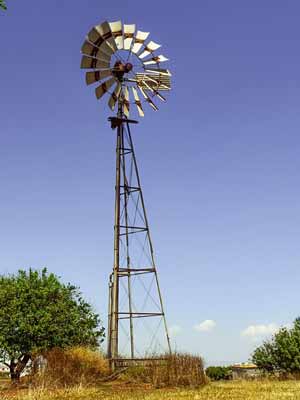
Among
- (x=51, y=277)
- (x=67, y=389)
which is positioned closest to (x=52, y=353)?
(x=67, y=389)

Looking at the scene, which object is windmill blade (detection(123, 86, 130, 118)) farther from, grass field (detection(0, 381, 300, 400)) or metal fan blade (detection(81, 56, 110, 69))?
grass field (detection(0, 381, 300, 400))

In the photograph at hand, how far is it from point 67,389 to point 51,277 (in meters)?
16.8

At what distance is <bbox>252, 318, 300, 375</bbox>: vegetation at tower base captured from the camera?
4350 cm

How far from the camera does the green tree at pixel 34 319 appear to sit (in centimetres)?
3950

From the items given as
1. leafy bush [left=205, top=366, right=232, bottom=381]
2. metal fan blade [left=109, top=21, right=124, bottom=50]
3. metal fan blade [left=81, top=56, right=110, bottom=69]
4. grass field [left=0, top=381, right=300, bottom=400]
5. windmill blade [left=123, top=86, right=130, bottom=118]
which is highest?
metal fan blade [left=109, top=21, right=124, bottom=50]

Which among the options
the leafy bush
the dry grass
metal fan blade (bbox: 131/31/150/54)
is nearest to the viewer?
the dry grass

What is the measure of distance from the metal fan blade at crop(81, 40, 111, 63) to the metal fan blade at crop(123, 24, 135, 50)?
59.5 inches

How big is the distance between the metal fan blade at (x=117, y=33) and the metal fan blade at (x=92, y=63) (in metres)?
1.49

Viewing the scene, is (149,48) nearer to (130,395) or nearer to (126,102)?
(126,102)

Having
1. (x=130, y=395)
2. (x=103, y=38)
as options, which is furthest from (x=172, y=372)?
(x=103, y=38)

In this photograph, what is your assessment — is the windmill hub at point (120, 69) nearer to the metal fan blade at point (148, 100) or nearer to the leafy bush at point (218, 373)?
the metal fan blade at point (148, 100)

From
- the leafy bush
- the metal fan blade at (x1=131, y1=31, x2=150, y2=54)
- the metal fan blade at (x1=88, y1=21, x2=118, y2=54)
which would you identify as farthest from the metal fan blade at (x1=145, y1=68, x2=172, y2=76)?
the leafy bush

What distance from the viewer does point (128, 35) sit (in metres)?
38.6

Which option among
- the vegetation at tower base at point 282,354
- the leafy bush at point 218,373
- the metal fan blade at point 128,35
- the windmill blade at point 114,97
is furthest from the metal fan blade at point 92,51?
the leafy bush at point 218,373
